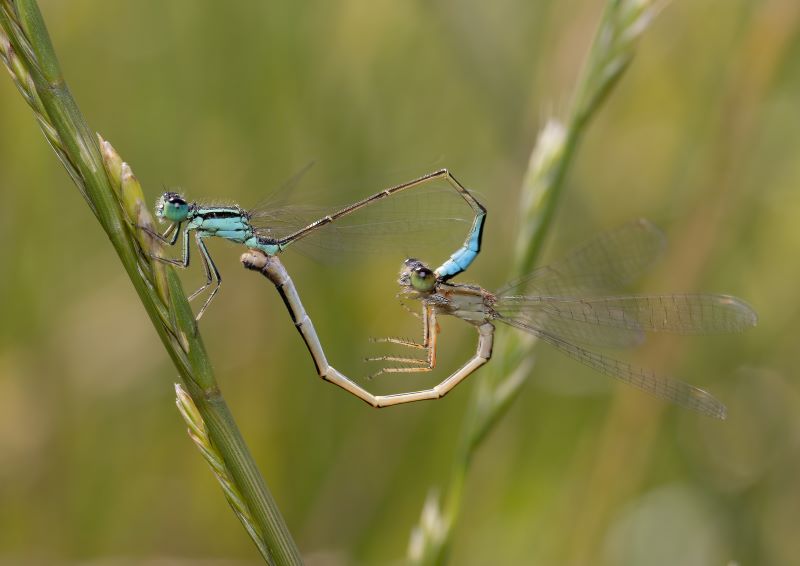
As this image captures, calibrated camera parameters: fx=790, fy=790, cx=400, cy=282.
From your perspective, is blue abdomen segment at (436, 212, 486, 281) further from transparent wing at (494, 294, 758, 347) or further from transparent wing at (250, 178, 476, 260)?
transparent wing at (494, 294, 758, 347)

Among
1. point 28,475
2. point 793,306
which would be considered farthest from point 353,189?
point 793,306

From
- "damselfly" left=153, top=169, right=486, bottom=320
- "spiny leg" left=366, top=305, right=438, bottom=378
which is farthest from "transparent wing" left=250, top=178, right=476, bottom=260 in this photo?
"spiny leg" left=366, top=305, right=438, bottom=378

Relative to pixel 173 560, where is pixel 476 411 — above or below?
above

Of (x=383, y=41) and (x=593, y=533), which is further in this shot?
(x=383, y=41)

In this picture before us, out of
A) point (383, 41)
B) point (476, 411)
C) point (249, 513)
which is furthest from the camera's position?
point (383, 41)

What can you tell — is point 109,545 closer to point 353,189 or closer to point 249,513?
point 353,189

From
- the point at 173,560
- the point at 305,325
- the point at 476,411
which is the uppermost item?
the point at 305,325

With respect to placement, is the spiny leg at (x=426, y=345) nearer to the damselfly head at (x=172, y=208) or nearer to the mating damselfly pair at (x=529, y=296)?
the mating damselfly pair at (x=529, y=296)

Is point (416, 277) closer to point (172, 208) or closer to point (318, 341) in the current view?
point (318, 341)
